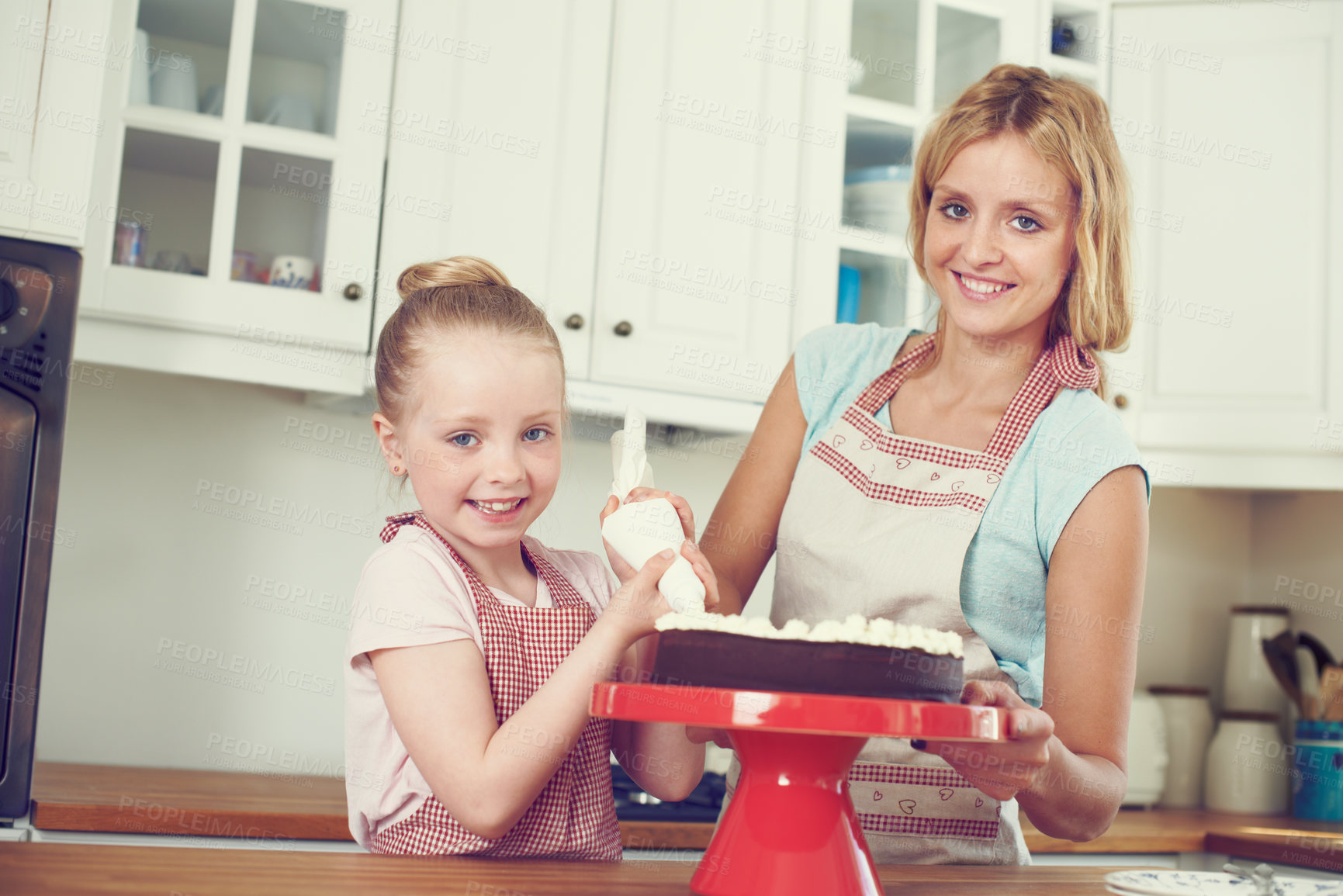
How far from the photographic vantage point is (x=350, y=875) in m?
0.75

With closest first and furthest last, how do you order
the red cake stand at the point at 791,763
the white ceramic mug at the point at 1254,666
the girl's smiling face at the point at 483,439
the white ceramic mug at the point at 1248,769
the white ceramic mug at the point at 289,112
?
the red cake stand at the point at 791,763
the girl's smiling face at the point at 483,439
the white ceramic mug at the point at 289,112
the white ceramic mug at the point at 1248,769
the white ceramic mug at the point at 1254,666

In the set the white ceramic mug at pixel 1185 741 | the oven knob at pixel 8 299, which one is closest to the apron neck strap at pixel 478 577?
the oven knob at pixel 8 299

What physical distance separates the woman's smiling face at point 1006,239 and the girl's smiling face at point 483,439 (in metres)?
0.48

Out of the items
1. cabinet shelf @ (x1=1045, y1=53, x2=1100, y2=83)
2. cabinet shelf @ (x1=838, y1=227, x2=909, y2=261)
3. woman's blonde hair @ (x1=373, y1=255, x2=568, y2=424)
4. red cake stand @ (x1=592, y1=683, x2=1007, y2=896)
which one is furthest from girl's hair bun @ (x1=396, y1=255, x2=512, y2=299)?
cabinet shelf @ (x1=1045, y1=53, x2=1100, y2=83)

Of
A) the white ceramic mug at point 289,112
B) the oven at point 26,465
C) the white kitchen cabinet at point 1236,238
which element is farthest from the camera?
the white kitchen cabinet at point 1236,238

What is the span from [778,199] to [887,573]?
3.48 ft

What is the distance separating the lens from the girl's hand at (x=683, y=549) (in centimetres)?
87

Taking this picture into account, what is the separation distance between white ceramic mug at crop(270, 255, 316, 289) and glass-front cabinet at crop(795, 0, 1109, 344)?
820mm

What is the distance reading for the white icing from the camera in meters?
0.73

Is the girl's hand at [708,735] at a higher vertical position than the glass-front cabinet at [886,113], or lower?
lower

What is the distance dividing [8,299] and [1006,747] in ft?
4.16

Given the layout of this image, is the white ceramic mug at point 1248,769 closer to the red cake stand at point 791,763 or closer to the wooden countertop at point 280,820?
the wooden countertop at point 280,820

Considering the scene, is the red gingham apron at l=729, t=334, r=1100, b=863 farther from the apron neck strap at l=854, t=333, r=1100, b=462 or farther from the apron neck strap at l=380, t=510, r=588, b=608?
the apron neck strap at l=380, t=510, r=588, b=608

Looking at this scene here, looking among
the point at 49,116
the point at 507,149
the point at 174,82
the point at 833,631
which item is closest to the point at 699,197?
the point at 507,149
